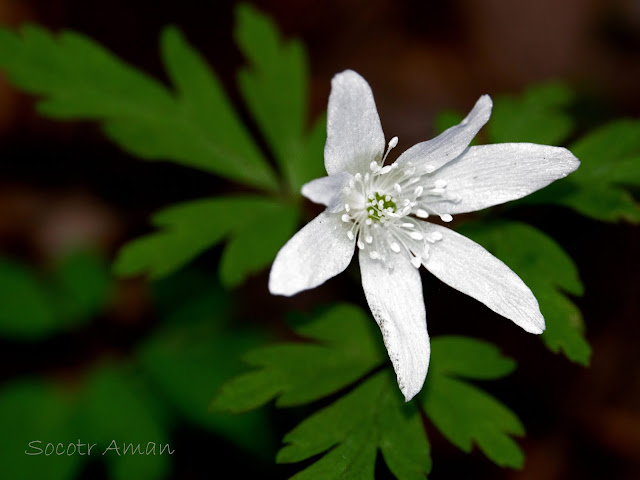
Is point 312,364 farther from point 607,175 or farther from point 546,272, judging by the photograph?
point 607,175

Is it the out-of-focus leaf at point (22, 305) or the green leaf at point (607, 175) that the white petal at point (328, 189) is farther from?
the out-of-focus leaf at point (22, 305)

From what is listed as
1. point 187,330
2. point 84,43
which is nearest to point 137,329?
point 187,330

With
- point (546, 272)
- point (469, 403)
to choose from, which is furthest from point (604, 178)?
point (469, 403)

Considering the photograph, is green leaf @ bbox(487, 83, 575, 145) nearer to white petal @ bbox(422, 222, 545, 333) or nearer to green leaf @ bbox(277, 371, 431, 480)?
white petal @ bbox(422, 222, 545, 333)

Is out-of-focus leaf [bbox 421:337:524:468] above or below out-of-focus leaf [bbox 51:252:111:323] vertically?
below

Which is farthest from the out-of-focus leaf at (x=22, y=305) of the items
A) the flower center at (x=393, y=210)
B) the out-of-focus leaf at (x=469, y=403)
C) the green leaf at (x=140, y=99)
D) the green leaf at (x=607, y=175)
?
the green leaf at (x=607, y=175)

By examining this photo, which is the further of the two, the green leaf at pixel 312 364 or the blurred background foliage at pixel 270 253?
the blurred background foliage at pixel 270 253

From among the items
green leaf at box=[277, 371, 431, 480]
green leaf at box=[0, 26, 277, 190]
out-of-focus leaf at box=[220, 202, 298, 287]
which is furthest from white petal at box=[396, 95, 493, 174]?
green leaf at box=[0, 26, 277, 190]
